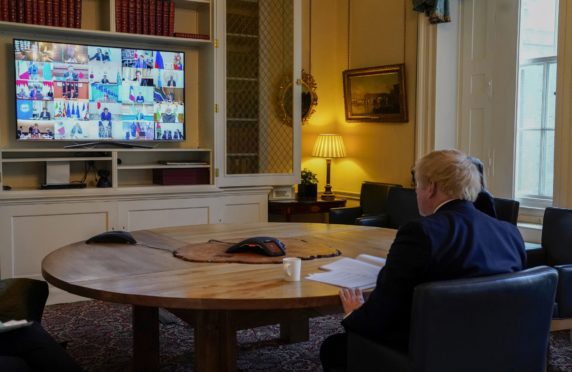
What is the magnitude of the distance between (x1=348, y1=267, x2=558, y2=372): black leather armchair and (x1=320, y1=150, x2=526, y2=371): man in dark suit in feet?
0.26

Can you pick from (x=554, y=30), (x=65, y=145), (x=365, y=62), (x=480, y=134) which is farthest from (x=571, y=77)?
(x=65, y=145)

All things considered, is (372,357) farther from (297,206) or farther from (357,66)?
(357,66)

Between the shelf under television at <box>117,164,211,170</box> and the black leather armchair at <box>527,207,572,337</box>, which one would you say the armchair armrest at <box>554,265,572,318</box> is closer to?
the black leather armchair at <box>527,207,572,337</box>

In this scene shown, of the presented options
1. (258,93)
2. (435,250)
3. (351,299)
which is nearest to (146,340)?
(351,299)

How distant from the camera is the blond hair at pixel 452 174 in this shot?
1909mm

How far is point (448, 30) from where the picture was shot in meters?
4.90

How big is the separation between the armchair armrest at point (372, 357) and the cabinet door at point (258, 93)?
10.0 feet

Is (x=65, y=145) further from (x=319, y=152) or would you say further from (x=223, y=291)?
(x=223, y=291)

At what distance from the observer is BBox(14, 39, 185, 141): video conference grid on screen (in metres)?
4.32

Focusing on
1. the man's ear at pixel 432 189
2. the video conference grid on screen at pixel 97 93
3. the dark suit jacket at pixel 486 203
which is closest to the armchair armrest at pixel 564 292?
the dark suit jacket at pixel 486 203

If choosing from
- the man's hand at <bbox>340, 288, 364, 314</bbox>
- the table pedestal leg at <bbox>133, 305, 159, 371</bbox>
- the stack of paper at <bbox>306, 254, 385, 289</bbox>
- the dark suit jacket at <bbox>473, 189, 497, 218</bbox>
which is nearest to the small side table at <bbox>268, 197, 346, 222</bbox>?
the table pedestal leg at <bbox>133, 305, 159, 371</bbox>

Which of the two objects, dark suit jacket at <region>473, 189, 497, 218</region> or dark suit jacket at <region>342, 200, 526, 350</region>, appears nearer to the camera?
dark suit jacket at <region>342, 200, 526, 350</region>

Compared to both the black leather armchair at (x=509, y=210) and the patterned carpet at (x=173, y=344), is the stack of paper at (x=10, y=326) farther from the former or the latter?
the black leather armchair at (x=509, y=210)

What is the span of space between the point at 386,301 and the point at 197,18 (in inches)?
151
